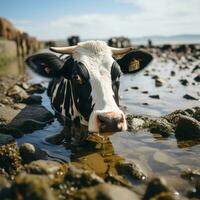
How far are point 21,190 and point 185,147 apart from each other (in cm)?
→ 318

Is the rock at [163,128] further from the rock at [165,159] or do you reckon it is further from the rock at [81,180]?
the rock at [81,180]

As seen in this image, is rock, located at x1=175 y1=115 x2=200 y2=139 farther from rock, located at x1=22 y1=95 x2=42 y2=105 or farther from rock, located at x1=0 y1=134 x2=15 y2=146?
rock, located at x1=22 y1=95 x2=42 y2=105

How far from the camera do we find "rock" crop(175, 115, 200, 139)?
5.81 metres

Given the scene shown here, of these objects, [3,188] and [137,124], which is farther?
[137,124]

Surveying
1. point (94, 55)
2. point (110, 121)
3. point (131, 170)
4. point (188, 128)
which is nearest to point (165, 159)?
point (131, 170)

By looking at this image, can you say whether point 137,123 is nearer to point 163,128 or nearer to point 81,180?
point 163,128

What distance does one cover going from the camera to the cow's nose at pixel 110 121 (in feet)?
15.2

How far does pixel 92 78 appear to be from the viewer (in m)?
5.60

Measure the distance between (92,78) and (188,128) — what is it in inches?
69.4

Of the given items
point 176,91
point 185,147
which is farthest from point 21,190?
point 176,91

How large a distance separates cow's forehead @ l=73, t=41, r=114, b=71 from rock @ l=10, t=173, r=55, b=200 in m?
3.08

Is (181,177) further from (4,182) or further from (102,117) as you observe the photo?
(4,182)

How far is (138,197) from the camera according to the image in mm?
3475

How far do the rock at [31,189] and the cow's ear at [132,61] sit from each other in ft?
14.2
